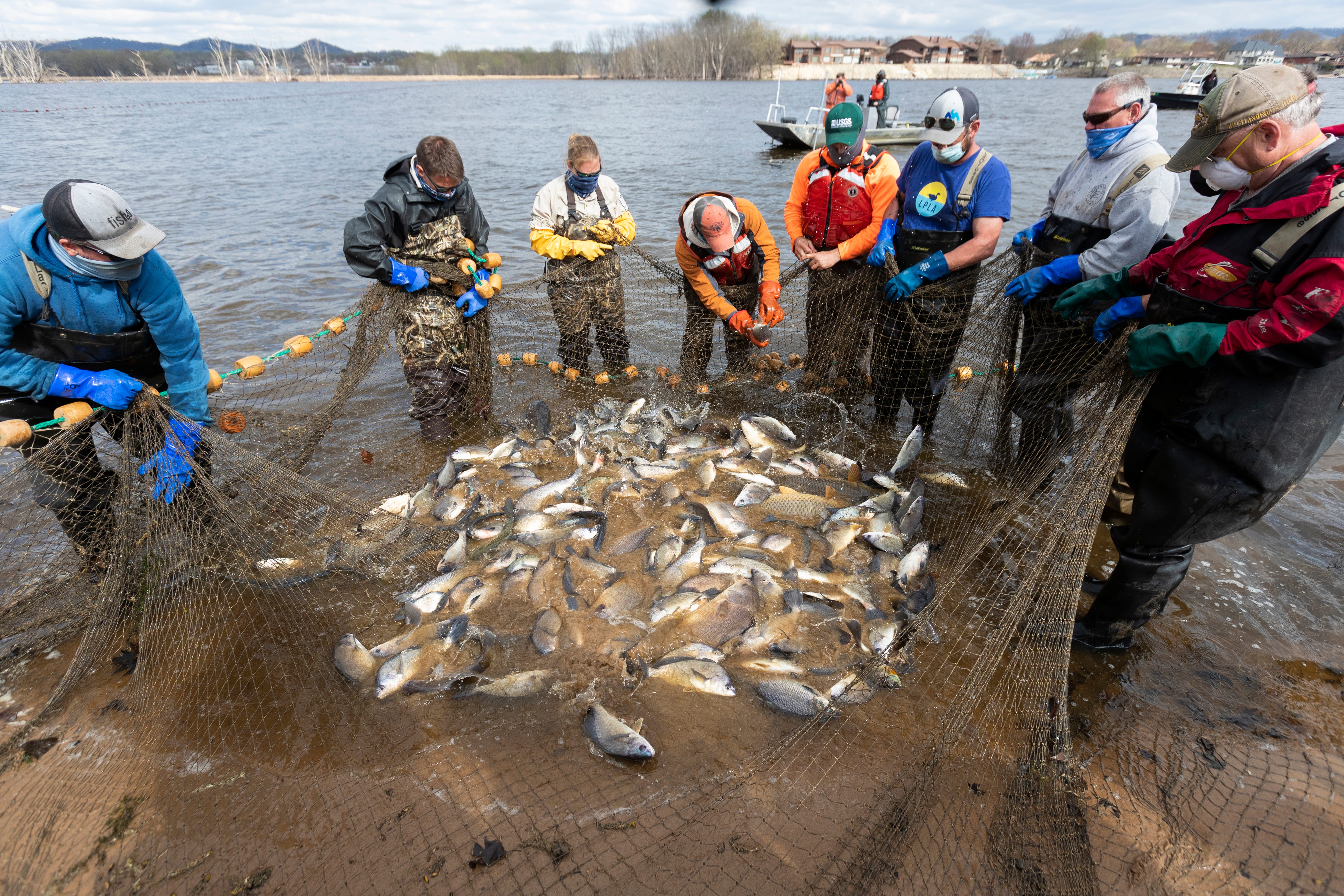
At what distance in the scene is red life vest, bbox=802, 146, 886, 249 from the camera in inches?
197

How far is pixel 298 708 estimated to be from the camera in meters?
3.09

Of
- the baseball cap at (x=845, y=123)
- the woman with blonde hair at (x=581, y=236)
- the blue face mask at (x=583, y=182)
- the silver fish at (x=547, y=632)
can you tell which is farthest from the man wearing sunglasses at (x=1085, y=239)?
the blue face mask at (x=583, y=182)

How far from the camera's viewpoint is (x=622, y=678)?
3.23 m

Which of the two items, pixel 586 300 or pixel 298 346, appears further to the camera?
pixel 586 300

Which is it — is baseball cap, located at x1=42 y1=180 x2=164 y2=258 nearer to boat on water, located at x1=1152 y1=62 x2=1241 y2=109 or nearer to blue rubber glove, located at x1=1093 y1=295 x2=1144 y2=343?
blue rubber glove, located at x1=1093 y1=295 x2=1144 y2=343

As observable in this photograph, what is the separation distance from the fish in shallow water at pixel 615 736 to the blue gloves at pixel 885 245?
12.4 feet

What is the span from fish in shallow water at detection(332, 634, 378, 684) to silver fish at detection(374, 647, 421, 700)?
2.2 inches

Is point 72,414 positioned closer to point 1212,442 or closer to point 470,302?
point 470,302

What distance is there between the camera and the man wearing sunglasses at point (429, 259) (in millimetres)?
4719

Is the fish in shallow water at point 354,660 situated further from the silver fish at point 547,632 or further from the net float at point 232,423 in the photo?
the net float at point 232,423

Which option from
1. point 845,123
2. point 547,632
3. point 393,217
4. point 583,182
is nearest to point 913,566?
point 547,632

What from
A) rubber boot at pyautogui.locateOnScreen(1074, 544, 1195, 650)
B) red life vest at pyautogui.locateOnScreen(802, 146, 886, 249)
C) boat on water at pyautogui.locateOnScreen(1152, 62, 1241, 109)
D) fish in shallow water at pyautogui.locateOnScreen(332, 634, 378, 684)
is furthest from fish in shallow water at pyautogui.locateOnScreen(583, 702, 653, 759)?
boat on water at pyautogui.locateOnScreen(1152, 62, 1241, 109)

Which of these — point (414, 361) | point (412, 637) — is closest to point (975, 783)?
point (412, 637)

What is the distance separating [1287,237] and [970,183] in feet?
7.76
